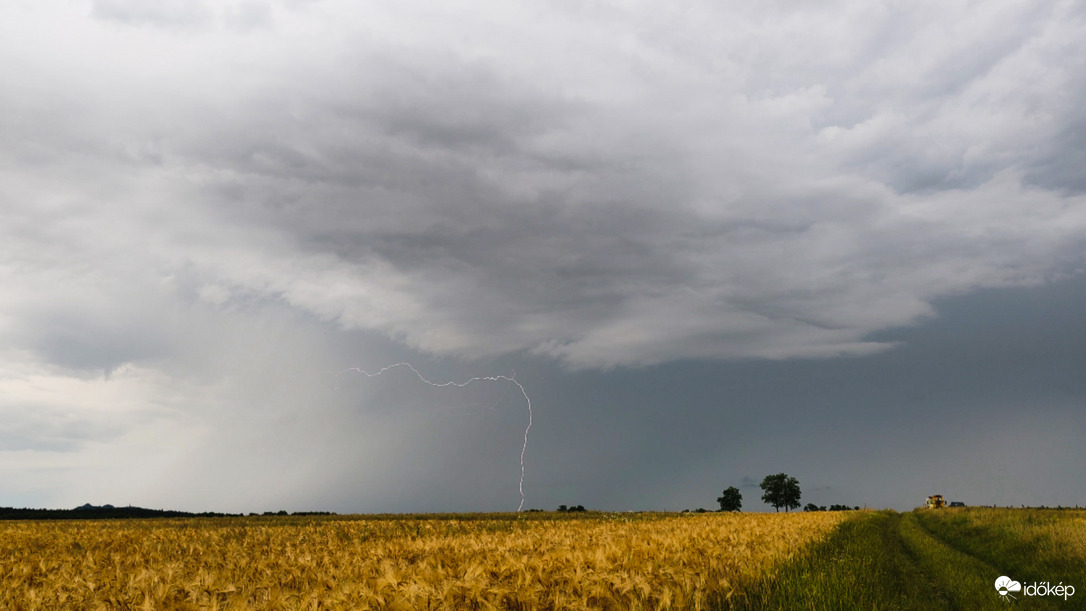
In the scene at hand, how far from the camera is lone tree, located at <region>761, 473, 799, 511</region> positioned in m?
134

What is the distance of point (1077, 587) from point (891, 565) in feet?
13.1

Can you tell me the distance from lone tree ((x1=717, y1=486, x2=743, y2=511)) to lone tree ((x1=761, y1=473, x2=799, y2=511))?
10729 mm

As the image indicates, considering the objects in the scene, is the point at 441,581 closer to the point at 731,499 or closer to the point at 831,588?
the point at 831,588

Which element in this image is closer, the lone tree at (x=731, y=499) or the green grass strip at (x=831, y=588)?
the green grass strip at (x=831, y=588)

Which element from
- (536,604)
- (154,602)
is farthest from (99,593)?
(536,604)

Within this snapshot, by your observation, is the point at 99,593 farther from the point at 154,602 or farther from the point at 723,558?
the point at 723,558

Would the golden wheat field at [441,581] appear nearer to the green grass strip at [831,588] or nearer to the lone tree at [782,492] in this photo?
the green grass strip at [831,588]

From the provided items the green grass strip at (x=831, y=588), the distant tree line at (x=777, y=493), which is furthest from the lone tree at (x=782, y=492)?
the green grass strip at (x=831, y=588)

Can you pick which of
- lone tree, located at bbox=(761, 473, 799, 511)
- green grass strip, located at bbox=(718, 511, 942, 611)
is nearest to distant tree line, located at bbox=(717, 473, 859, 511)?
lone tree, located at bbox=(761, 473, 799, 511)

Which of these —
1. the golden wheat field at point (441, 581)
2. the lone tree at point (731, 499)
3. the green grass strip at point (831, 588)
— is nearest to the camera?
the golden wheat field at point (441, 581)

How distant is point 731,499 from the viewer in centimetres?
12850

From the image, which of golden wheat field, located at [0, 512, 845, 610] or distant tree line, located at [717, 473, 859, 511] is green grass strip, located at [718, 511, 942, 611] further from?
distant tree line, located at [717, 473, 859, 511]

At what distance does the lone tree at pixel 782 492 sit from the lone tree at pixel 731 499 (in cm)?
1073

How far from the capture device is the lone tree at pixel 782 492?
5256 inches
